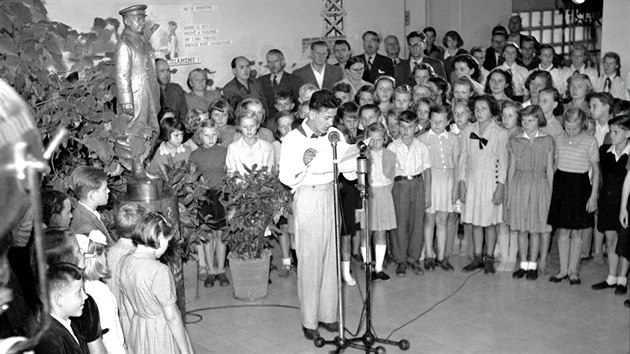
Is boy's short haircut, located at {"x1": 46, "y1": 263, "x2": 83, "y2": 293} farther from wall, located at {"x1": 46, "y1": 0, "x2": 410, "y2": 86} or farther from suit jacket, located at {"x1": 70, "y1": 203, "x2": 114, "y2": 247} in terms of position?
wall, located at {"x1": 46, "y1": 0, "x2": 410, "y2": 86}

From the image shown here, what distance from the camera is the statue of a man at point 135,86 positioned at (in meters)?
5.79

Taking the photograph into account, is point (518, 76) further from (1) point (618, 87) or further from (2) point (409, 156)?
(2) point (409, 156)

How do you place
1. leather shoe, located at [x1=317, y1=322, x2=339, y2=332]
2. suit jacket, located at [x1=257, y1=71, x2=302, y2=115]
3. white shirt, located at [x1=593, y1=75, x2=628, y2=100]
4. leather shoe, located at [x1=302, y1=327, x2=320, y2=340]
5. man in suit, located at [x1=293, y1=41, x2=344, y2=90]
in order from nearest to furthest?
leather shoe, located at [x1=302, y1=327, x2=320, y2=340] → leather shoe, located at [x1=317, y1=322, x2=339, y2=332] → white shirt, located at [x1=593, y1=75, x2=628, y2=100] → suit jacket, located at [x1=257, y1=71, x2=302, y2=115] → man in suit, located at [x1=293, y1=41, x2=344, y2=90]

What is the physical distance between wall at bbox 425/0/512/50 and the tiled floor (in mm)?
6960

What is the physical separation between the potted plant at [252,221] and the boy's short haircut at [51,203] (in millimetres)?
2447

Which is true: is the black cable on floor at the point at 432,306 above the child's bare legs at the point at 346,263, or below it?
below

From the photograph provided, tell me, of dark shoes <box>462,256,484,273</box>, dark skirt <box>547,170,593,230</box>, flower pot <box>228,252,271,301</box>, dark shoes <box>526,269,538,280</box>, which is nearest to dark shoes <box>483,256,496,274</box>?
dark shoes <box>462,256,484,273</box>

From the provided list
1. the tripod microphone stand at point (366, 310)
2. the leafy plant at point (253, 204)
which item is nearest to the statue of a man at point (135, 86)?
the leafy plant at point (253, 204)

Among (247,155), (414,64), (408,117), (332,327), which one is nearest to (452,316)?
(332,327)

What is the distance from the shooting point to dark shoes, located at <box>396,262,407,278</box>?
740cm

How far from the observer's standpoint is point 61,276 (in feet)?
10.4

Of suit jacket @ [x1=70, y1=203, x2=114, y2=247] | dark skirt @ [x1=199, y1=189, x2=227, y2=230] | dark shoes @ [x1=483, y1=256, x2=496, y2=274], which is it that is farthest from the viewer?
dark shoes @ [x1=483, y1=256, x2=496, y2=274]

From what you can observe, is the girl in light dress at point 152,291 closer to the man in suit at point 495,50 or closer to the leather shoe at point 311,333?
the leather shoe at point 311,333

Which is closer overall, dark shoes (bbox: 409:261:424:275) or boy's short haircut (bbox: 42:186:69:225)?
boy's short haircut (bbox: 42:186:69:225)
